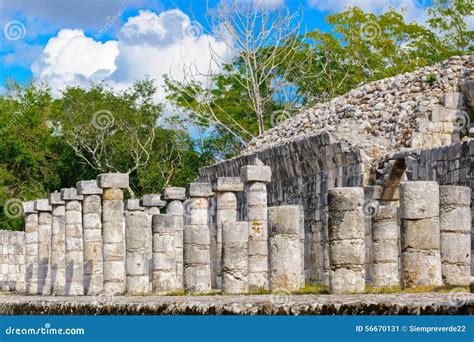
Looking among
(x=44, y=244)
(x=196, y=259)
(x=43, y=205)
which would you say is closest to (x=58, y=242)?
(x=44, y=244)

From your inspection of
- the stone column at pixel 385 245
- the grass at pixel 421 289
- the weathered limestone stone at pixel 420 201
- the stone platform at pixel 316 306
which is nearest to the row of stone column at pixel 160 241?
the stone column at pixel 385 245

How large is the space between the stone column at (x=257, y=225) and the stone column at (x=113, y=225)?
2440mm

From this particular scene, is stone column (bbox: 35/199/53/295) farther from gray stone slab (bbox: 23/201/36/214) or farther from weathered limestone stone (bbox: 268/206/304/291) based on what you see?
weathered limestone stone (bbox: 268/206/304/291)

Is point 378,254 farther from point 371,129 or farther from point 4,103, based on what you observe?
point 4,103

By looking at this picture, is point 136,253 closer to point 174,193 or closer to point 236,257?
point 236,257

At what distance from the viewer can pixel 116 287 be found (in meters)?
21.7

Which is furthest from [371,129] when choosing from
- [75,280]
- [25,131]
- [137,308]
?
[25,131]

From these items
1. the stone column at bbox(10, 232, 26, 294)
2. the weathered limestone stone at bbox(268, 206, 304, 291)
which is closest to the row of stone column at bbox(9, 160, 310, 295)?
the weathered limestone stone at bbox(268, 206, 304, 291)

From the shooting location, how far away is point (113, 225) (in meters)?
21.9

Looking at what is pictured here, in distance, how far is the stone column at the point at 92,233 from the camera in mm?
23562

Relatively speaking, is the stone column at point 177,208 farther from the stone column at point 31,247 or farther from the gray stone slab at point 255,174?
the stone column at point 31,247

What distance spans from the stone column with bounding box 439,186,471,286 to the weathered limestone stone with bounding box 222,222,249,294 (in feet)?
11.3

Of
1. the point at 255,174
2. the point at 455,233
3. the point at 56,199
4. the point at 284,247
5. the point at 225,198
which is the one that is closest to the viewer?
the point at 455,233

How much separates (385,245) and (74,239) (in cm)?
1165
